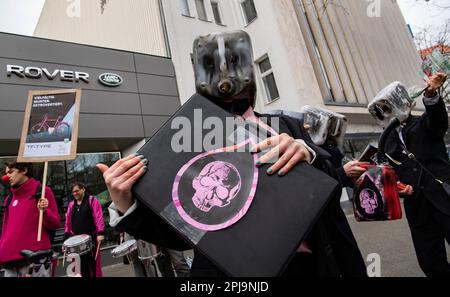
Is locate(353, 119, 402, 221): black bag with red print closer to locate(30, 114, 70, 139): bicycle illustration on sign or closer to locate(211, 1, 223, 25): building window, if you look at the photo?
locate(30, 114, 70, 139): bicycle illustration on sign

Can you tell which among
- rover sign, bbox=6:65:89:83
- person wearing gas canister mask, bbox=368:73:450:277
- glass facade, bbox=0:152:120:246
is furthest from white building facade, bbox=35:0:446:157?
person wearing gas canister mask, bbox=368:73:450:277

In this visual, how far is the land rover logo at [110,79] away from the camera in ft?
24.4

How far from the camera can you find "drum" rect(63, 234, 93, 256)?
347 cm

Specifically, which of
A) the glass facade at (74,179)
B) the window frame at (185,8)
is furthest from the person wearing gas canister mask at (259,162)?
the window frame at (185,8)

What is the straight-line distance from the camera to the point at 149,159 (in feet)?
3.59

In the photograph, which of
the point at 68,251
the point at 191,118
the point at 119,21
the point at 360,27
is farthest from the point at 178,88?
the point at 360,27

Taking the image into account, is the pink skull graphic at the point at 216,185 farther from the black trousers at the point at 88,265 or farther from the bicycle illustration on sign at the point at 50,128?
the black trousers at the point at 88,265

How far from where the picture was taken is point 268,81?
10.8 metres

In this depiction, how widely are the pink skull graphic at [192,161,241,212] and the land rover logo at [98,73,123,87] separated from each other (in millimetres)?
7350

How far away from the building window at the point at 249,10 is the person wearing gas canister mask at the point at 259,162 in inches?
423

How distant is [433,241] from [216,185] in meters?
2.37

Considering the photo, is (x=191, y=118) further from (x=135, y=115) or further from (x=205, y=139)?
(x=135, y=115)
